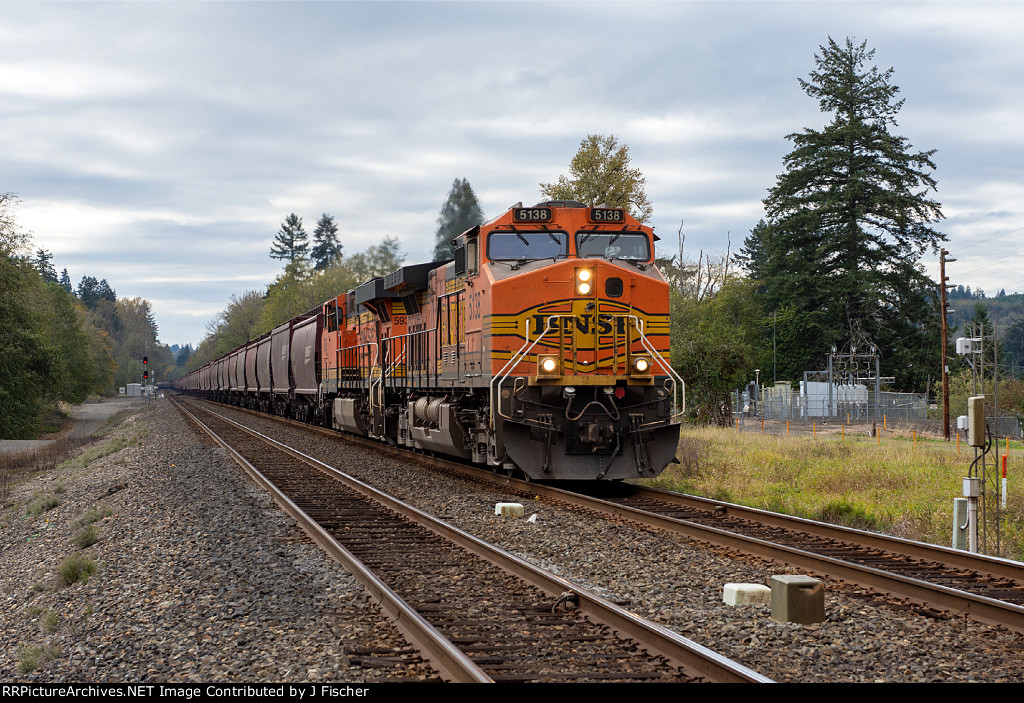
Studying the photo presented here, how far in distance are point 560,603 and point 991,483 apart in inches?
386

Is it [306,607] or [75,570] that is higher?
[306,607]

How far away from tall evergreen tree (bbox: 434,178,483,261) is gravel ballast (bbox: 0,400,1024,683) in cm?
6160

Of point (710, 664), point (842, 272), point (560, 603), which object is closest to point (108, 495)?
point (560, 603)

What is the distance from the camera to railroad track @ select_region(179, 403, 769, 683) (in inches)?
202

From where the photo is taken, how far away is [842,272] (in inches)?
2131

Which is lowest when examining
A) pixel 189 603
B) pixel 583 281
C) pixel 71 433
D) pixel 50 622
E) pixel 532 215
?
pixel 71 433

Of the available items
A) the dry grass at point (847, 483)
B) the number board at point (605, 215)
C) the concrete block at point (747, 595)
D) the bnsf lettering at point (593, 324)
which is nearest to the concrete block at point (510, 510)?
the bnsf lettering at point (593, 324)

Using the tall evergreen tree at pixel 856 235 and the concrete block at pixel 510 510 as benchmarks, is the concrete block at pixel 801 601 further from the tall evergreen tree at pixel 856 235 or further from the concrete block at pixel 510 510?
the tall evergreen tree at pixel 856 235

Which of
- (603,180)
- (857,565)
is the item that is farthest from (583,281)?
(603,180)

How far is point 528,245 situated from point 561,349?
1.79m

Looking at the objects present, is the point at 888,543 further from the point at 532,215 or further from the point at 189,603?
the point at 532,215

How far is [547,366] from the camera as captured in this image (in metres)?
12.4

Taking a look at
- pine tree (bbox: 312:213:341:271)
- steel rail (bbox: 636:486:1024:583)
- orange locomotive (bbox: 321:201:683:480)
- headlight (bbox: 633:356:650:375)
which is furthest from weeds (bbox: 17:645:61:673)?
pine tree (bbox: 312:213:341:271)

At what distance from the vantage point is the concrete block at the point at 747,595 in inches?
263
